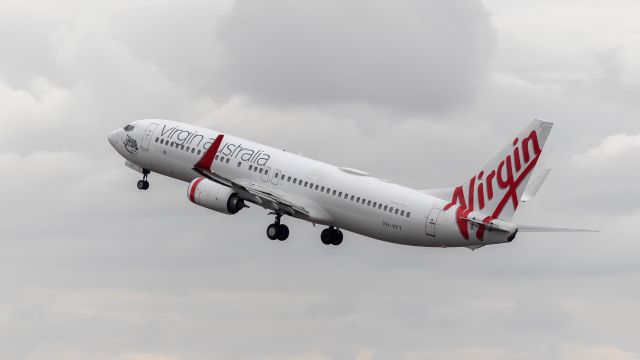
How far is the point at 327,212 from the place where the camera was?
8912 centimetres

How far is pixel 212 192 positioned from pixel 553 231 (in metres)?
23.2

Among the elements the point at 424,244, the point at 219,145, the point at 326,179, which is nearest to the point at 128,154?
the point at 219,145

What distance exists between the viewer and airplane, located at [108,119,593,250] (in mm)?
82500

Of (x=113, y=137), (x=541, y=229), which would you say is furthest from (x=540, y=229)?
(x=113, y=137)

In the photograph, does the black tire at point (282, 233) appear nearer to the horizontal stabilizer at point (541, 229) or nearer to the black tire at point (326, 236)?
the black tire at point (326, 236)

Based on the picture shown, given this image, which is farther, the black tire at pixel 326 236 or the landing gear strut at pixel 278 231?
the black tire at pixel 326 236

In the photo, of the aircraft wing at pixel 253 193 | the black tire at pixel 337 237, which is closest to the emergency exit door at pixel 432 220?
the aircraft wing at pixel 253 193

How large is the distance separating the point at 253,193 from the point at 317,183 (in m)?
4.33

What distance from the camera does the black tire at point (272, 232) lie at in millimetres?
91438

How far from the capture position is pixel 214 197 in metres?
89.3

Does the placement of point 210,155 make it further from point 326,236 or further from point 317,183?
point 326,236

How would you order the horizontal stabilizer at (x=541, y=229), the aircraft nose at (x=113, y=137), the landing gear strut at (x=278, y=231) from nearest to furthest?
the horizontal stabilizer at (x=541, y=229)
the landing gear strut at (x=278, y=231)
the aircraft nose at (x=113, y=137)

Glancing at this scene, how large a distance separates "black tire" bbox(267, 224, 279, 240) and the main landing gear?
4140 mm

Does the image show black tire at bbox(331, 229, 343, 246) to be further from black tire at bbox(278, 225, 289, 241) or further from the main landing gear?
black tire at bbox(278, 225, 289, 241)
